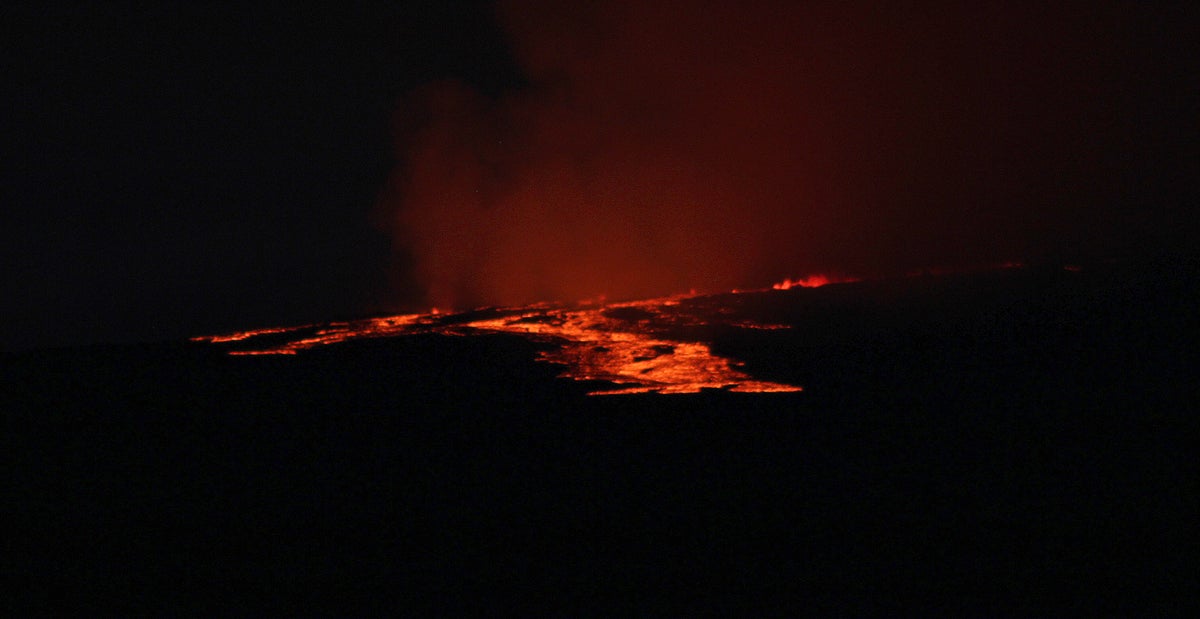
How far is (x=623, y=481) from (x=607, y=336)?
2169 mm

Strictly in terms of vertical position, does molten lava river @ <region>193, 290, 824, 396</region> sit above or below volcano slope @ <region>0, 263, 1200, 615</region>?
above

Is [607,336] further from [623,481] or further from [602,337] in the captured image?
[623,481]

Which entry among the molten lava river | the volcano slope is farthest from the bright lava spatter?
the volcano slope

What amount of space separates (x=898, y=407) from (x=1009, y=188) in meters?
6.92

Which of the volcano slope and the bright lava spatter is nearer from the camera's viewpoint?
the volcano slope

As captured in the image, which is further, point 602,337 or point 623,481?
point 602,337

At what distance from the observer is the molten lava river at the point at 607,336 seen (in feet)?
12.5

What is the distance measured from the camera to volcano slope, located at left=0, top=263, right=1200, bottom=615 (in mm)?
2092

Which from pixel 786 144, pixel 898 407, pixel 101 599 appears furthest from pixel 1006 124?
pixel 101 599

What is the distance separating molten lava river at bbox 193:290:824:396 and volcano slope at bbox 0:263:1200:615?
5.3 inches

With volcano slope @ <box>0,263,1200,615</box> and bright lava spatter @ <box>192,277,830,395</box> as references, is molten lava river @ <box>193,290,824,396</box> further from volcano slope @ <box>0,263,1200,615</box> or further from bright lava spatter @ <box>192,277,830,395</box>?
volcano slope @ <box>0,263,1200,615</box>

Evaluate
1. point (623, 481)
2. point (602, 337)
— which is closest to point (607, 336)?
point (602, 337)

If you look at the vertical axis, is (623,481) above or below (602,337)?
below

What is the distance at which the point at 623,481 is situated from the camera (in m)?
2.66
